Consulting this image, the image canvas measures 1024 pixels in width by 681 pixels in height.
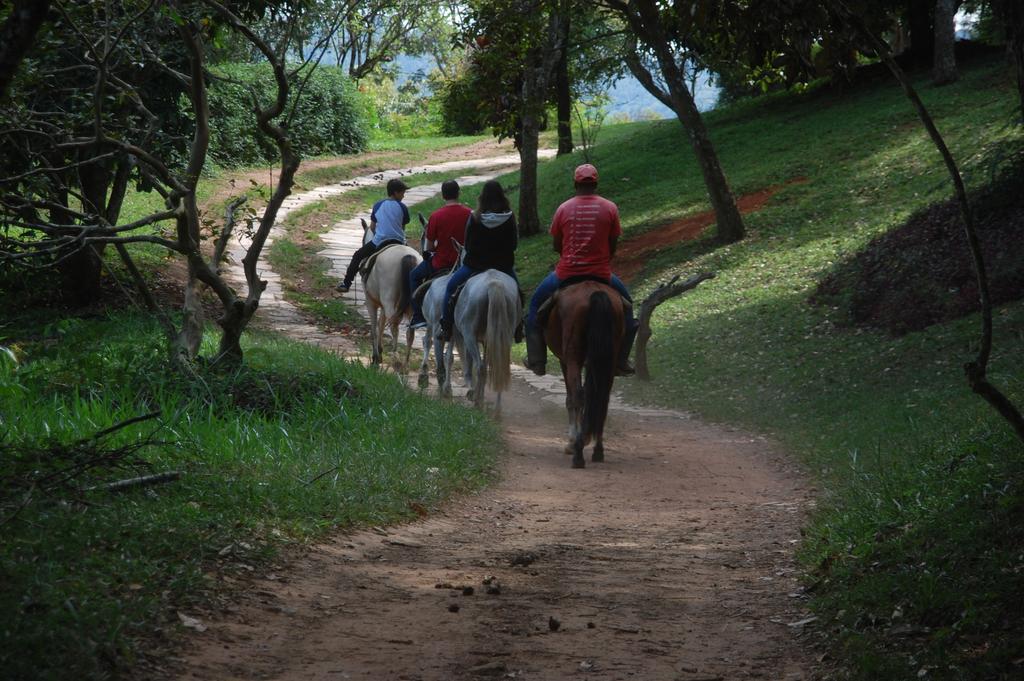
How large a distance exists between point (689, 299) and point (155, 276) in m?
9.47

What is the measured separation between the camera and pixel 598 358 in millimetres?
10453

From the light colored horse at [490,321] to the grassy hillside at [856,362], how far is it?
305cm

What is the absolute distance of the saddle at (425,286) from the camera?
1379 cm

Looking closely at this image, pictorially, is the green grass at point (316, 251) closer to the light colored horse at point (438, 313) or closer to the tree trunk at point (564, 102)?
the tree trunk at point (564, 102)

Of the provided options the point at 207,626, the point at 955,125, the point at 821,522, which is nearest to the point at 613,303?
the point at 821,522

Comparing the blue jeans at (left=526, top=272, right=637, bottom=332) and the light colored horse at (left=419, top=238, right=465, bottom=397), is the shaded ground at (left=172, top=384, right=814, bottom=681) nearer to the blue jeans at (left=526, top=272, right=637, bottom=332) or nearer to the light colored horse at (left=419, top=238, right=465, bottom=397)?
the blue jeans at (left=526, top=272, right=637, bottom=332)

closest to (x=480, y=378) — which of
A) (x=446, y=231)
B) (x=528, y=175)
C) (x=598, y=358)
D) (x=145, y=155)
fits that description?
(x=446, y=231)

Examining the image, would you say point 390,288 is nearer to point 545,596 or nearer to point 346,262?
point 545,596

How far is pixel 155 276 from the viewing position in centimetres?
2016

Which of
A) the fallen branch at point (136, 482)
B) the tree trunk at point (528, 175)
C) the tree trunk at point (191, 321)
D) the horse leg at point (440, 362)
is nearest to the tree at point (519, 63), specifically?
the tree trunk at point (528, 175)

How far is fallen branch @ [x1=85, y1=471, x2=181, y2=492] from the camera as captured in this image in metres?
6.31

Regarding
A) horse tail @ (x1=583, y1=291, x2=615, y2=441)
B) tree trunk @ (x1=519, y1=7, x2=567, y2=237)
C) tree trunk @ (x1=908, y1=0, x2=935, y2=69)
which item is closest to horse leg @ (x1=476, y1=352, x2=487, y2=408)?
horse tail @ (x1=583, y1=291, x2=615, y2=441)

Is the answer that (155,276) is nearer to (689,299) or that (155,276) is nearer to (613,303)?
(689,299)

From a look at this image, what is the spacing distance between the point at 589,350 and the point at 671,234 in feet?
50.5
